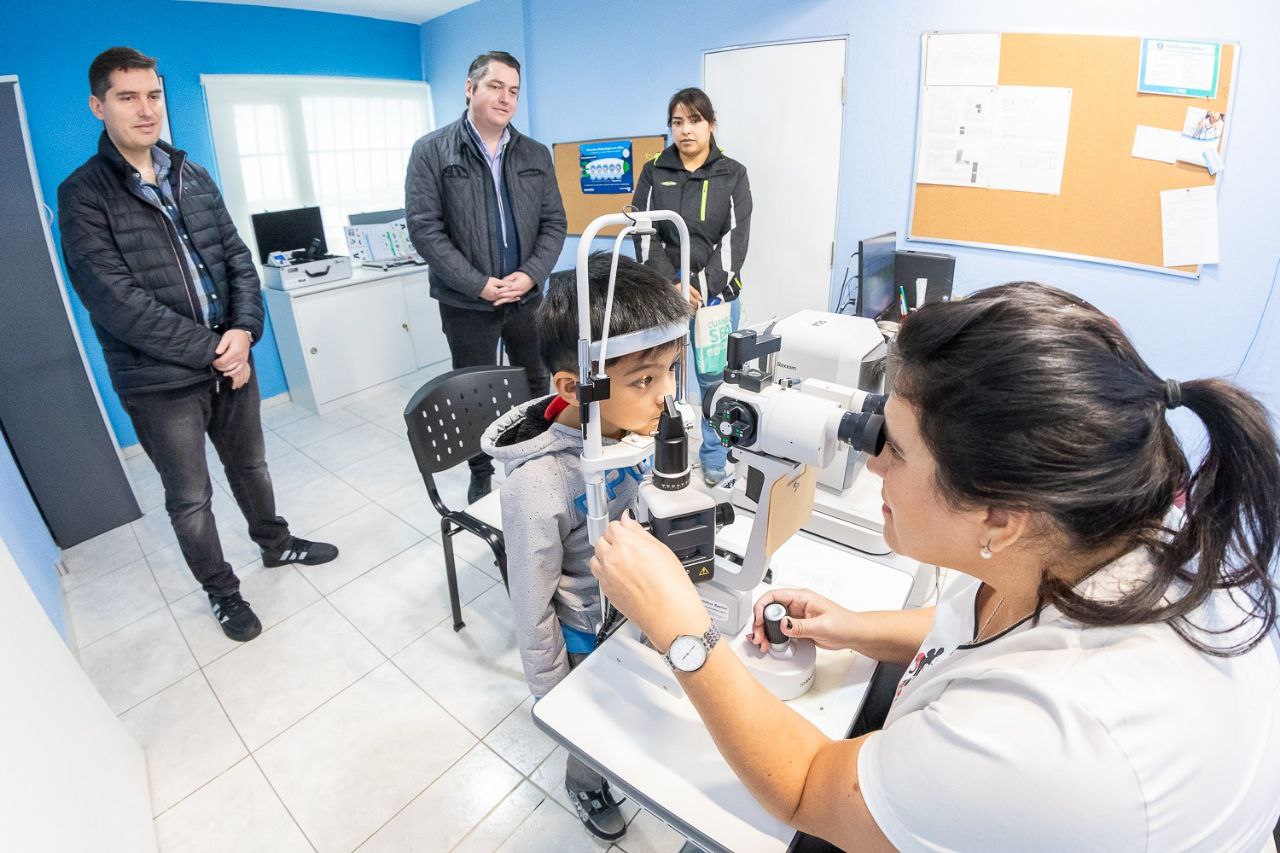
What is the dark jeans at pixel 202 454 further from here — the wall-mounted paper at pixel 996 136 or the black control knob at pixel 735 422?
the wall-mounted paper at pixel 996 136

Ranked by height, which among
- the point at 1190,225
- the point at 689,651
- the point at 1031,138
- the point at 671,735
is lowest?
the point at 671,735

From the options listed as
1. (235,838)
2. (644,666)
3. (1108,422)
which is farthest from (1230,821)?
(235,838)

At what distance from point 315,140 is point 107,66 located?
9.01 feet

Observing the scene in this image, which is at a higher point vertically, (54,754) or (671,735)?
(671,735)

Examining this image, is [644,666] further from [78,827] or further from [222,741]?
[222,741]

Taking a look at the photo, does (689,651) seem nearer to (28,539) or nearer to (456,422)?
(456,422)

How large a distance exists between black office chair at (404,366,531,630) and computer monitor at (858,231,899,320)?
4.06ft

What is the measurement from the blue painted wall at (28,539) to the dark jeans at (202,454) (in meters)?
0.39

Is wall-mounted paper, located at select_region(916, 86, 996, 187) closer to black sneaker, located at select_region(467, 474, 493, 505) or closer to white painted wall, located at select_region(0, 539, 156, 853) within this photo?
black sneaker, located at select_region(467, 474, 493, 505)

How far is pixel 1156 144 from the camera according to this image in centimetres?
252

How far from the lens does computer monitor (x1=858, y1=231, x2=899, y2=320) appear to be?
230 centimetres

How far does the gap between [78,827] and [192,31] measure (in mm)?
3938

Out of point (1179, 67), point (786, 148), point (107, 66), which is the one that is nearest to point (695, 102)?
point (786, 148)

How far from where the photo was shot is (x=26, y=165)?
2.35 m
